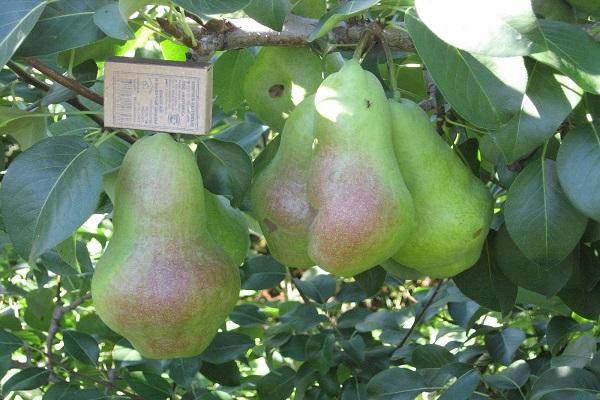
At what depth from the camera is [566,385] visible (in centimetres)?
120

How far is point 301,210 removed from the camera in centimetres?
94

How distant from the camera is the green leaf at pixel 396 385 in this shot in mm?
1348

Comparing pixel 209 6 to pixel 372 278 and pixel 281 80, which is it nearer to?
pixel 281 80

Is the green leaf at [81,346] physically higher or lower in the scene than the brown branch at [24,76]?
lower

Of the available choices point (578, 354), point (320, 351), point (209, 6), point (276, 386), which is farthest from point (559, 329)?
point (209, 6)

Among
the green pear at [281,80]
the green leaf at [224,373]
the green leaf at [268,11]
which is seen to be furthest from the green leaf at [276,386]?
the green leaf at [268,11]

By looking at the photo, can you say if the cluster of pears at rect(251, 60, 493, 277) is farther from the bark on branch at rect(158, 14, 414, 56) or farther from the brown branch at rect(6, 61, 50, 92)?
the brown branch at rect(6, 61, 50, 92)

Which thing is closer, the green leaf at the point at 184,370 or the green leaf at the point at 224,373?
the green leaf at the point at 184,370

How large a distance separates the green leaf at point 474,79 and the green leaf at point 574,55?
33 millimetres

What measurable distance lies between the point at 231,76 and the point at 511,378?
0.63 m

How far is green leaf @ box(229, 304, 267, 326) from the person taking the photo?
5.76ft

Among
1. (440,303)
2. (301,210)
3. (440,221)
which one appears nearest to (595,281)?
(440,221)

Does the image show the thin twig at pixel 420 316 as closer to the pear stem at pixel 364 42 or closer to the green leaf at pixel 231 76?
the green leaf at pixel 231 76

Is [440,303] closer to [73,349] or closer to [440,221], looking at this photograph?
[73,349]
